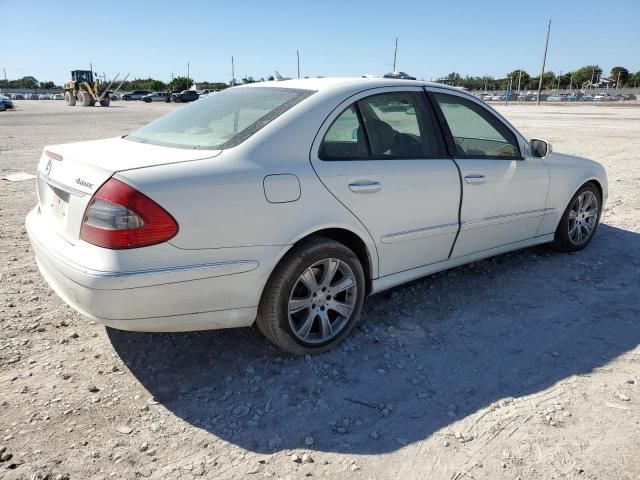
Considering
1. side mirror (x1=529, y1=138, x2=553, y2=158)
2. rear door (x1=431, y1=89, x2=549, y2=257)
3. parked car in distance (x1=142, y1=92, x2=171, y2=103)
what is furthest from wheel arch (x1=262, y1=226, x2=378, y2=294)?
parked car in distance (x1=142, y1=92, x2=171, y2=103)

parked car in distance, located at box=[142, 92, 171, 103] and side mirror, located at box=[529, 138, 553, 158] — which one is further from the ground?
parked car in distance, located at box=[142, 92, 171, 103]

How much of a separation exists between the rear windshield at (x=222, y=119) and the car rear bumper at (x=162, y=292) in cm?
73

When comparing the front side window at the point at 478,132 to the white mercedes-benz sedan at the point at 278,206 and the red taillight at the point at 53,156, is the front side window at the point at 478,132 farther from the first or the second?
the red taillight at the point at 53,156

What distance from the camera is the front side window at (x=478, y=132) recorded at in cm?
399

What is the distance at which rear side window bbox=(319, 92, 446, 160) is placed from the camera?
318cm

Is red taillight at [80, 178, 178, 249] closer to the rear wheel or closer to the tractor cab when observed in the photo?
the rear wheel

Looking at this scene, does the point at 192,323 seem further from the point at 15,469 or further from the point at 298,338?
the point at 15,469

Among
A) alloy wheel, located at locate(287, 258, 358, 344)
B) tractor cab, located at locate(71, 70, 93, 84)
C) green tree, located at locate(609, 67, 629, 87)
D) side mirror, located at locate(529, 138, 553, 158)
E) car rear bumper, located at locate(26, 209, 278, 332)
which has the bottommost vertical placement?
alloy wheel, located at locate(287, 258, 358, 344)

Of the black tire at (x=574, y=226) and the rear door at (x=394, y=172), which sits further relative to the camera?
the black tire at (x=574, y=226)

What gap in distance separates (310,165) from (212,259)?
31.0 inches

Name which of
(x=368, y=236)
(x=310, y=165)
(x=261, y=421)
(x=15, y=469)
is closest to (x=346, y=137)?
(x=310, y=165)

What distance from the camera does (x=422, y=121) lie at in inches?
148

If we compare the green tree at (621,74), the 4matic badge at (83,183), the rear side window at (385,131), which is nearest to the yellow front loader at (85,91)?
the rear side window at (385,131)

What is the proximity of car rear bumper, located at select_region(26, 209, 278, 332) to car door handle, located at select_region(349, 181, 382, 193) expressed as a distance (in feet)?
2.54
